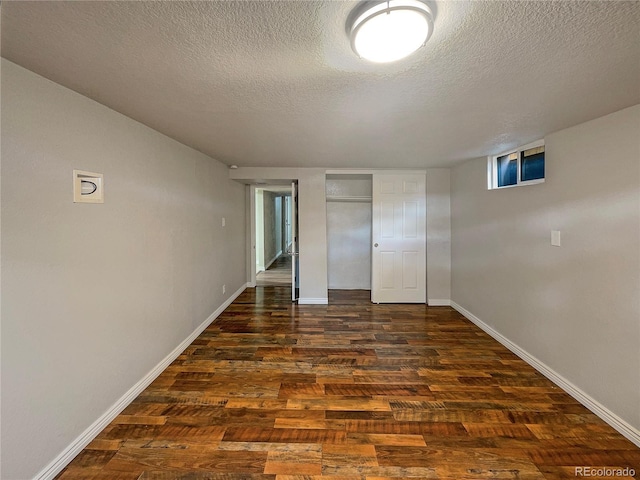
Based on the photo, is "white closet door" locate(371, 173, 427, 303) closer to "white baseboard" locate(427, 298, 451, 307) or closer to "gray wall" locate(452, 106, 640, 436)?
"white baseboard" locate(427, 298, 451, 307)

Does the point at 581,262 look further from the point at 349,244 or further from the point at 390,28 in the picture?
the point at 349,244

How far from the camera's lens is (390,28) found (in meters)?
1.08

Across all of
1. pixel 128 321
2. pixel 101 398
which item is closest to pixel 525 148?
pixel 128 321

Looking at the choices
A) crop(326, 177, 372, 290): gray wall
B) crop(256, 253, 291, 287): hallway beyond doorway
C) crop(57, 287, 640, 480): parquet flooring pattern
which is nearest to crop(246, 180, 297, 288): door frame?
crop(256, 253, 291, 287): hallway beyond doorway

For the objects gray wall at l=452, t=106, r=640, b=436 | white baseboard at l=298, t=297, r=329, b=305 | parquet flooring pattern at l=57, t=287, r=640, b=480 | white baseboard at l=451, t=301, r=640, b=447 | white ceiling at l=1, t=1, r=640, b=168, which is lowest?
parquet flooring pattern at l=57, t=287, r=640, b=480

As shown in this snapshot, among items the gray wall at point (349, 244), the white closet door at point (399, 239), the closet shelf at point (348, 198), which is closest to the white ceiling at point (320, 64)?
the white closet door at point (399, 239)

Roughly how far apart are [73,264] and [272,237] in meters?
7.36

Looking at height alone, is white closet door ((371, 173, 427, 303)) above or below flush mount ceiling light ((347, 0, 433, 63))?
below

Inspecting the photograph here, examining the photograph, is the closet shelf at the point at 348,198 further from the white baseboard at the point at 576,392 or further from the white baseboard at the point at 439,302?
the white baseboard at the point at 576,392

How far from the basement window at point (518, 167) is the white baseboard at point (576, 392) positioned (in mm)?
1692

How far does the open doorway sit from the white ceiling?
12.1ft

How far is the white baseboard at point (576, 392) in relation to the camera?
1941 mm

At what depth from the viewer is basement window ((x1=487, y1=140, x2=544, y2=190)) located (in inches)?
115

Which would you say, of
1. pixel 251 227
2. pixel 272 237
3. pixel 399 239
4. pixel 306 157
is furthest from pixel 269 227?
pixel 306 157
